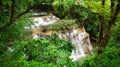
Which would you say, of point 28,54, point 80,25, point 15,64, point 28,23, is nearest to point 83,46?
point 80,25

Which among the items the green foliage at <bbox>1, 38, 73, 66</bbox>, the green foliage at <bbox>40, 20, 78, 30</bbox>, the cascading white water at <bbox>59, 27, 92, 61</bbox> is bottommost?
the cascading white water at <bbox>59, 27, 92, 61</bbox>

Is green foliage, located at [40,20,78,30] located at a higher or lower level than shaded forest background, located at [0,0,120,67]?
lower

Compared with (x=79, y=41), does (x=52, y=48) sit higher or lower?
higher

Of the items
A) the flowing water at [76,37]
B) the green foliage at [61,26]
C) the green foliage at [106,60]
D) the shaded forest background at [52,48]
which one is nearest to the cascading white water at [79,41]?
the flowing water at [76,37]

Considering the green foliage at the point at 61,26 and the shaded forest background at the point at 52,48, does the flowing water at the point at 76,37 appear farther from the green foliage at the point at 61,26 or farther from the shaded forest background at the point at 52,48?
the shaded forest background at the point at 52,48

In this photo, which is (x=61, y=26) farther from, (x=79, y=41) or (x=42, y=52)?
(x=42, y=52)

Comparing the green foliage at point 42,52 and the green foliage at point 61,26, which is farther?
the green foliage at point 61,26

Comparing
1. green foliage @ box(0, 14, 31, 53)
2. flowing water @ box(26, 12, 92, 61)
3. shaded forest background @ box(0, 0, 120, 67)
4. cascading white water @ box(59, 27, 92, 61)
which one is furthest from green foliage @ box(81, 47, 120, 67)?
cascading white water @ box(59, 27, 92, 61)

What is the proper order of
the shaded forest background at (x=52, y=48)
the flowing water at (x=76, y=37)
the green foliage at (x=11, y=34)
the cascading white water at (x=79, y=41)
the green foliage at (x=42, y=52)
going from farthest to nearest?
the cascading white water at (x=79, y=41)
the flowing water at (x=76, y=37)
the green foliage at (x=11, y=34)
the green foliage at (x=42, y=52)
the shaded forest background at (x=52, y=48)

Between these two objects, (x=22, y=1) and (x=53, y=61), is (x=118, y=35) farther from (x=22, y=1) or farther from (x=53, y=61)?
(x=22, y=1)

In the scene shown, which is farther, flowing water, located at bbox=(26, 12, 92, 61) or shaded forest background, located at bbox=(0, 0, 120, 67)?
flowing water, located at bbox=(26, 12, 92, 61)

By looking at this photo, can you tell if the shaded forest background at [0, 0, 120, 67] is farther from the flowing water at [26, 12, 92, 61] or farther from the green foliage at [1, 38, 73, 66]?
the flowing water at [26, 12, 92, 61]

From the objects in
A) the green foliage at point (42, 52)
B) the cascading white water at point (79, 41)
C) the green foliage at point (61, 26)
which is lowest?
the cascading white water at point (79, 41)

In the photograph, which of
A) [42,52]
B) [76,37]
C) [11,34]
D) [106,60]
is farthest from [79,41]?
[106,60]
